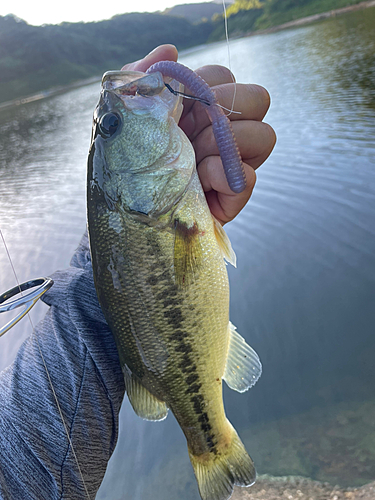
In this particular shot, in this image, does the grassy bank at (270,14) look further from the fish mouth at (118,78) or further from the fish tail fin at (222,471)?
the fish tail fin at (222,471)

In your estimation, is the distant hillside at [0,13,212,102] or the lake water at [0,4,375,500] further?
the distant hillside at [0,13,212,102]

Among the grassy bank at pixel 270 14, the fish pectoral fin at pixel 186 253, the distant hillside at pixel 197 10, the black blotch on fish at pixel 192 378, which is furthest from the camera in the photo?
the distant hillside at pixel 197 10

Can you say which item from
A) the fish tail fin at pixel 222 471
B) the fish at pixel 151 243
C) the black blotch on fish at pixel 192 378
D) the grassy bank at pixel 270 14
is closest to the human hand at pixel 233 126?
the fish at pixel 151 243

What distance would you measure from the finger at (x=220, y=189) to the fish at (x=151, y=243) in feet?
0.30

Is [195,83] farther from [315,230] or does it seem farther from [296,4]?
[296,4]

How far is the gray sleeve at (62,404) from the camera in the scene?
1.33 meters

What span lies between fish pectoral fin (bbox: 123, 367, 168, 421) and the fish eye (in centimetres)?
104

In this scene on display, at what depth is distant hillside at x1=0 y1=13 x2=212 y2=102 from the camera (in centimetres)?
6288

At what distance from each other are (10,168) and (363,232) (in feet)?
44.8

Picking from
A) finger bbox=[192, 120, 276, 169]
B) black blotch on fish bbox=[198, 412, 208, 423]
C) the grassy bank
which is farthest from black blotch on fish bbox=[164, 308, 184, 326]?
the grassy bank

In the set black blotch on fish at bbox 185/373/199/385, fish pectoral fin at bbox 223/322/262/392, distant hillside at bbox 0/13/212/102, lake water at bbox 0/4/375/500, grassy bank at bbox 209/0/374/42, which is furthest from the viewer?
distant hillside at bbox 0/13/212/102

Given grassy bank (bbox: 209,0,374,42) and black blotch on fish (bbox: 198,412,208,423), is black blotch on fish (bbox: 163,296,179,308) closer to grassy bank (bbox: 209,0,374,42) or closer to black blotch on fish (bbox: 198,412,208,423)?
black blotch on fish (bbox: 198,412,208,423)

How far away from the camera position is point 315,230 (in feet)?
16.9

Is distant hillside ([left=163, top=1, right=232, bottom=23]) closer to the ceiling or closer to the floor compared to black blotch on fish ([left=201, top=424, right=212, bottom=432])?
closer to the ceiling
